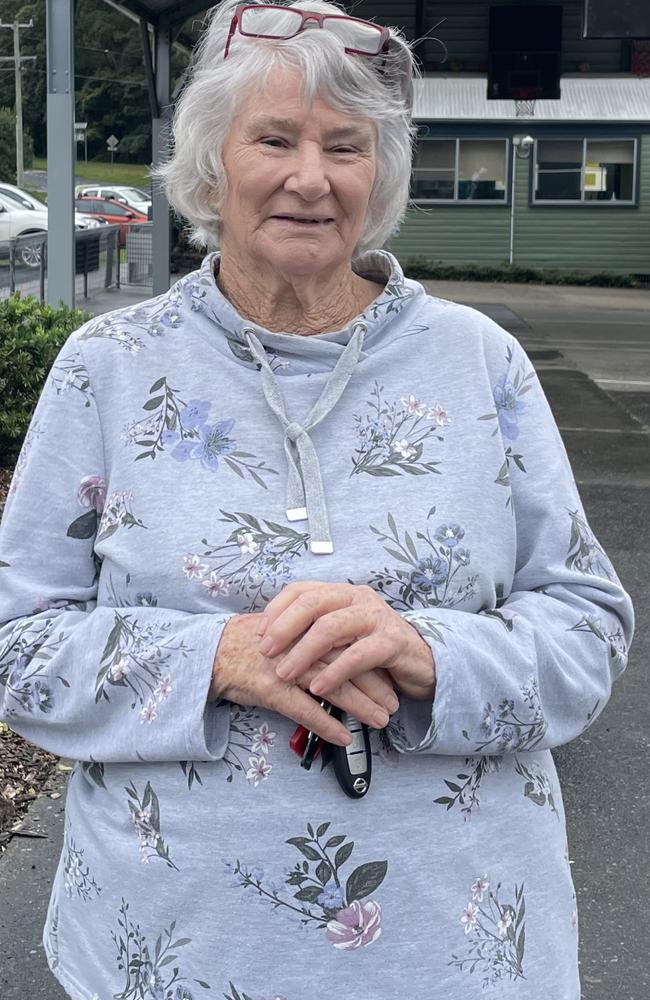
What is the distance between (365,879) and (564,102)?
29.7 metres

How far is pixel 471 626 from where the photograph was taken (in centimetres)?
176

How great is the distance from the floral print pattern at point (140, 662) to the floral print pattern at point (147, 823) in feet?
0.39

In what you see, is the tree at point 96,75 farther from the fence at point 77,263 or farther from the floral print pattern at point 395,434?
the floral print pattern at point 395,434

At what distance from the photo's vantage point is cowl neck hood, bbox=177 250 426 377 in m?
1.93

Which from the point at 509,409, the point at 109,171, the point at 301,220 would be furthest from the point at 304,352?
the point at 109,171

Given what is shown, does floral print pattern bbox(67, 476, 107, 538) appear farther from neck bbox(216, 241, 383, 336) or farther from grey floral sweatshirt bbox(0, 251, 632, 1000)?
neck bbox(216, 241, 383, 336)

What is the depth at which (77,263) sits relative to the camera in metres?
15.9

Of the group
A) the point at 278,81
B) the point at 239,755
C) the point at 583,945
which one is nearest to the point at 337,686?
the point at 239,755

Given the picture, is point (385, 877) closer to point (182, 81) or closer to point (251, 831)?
point (251, 831)

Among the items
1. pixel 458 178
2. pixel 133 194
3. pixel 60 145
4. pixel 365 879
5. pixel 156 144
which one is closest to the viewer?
pixel 365 879

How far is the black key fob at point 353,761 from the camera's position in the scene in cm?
171

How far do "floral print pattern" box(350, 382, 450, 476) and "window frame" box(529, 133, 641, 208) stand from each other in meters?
29.2

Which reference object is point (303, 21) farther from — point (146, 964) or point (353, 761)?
point (146, 964)

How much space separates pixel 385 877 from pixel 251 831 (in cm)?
18
